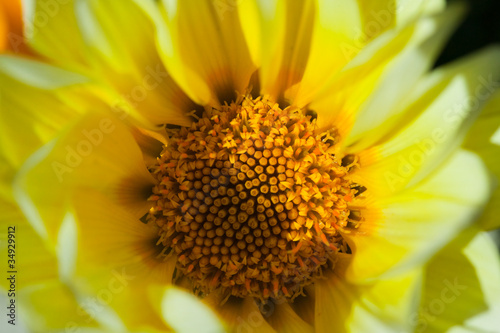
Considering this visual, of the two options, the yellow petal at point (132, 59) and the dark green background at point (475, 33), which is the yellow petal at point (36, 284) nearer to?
the yellow petal at point (132, 59)

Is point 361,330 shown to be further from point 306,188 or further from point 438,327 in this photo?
point 306,188

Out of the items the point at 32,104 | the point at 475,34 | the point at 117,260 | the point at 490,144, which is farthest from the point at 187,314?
the point at 475,34

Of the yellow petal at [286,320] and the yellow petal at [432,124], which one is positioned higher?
the yellow petal at [432,124]

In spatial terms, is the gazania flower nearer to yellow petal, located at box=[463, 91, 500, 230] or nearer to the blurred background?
yellow petal, located at box=[463, 91, 500, 230]

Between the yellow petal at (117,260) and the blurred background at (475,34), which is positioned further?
the blurred background at (475,34)

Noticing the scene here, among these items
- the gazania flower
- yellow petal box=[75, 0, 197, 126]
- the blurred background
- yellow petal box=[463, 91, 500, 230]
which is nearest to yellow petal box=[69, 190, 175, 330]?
the gazania flower

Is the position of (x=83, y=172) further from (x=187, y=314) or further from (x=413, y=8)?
(x=413, y=8)

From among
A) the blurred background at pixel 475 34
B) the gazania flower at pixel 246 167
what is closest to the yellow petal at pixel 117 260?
the gazania flower at pixel 246 167

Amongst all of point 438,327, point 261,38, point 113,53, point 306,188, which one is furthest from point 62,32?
point 438,327

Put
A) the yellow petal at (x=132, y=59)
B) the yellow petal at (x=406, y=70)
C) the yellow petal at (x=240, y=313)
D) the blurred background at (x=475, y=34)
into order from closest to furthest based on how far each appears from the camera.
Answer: the yellow petal at (x=406, y=70), the yellow petal at (x=132, y=59), the yellow petal at (x=240, y=313), the blurred background at (x=475, y=34)
